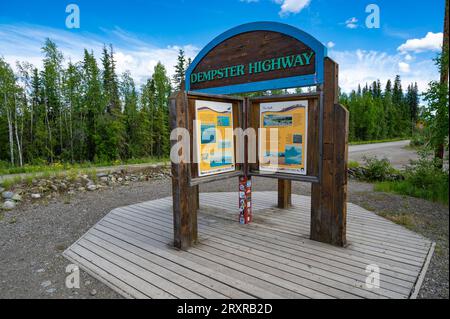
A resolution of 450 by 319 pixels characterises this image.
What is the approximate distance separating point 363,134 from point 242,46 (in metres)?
37.7

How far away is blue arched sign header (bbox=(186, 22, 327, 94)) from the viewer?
3227mm

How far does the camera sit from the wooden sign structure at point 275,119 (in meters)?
3.18

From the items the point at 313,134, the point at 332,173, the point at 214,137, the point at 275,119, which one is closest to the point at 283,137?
the point at 275,119

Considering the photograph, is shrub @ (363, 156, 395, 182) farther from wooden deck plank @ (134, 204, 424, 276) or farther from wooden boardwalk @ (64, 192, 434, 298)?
wooden deck plank @ (134, 204, 424, 276)

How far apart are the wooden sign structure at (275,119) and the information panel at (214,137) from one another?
0.01 metres

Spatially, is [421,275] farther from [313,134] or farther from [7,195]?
[7,195]

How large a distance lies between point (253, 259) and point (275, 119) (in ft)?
6.24

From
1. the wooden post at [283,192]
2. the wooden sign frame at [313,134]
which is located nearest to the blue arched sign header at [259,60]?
the wooden sign frame at [313,134]

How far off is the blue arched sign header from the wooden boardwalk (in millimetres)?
2049

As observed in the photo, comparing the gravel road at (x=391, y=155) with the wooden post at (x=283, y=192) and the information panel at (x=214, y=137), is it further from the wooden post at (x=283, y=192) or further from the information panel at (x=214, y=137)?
the information panel at (x=214, y=137)

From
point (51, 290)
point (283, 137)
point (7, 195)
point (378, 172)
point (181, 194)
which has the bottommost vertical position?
point (51, 290)

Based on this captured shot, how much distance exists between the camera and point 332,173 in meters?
3.25

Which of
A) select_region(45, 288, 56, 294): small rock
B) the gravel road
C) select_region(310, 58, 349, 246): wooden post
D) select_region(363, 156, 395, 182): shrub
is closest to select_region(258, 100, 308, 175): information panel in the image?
select_region(310, 58, 349, 246): wooden post

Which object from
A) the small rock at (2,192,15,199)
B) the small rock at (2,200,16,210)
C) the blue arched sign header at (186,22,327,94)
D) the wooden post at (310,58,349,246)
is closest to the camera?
the wooden post at (310,58,349,246)
